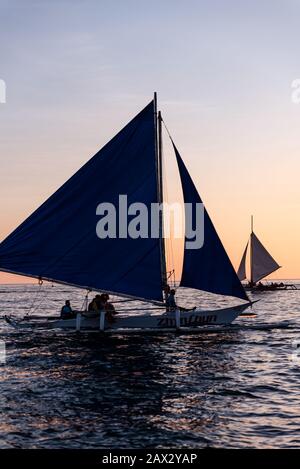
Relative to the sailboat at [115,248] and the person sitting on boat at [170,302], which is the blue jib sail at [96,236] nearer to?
the sailboat at [115,248]

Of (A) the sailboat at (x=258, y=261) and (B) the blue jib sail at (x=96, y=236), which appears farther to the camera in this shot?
(A) the sailboat at (x=258, y=261)

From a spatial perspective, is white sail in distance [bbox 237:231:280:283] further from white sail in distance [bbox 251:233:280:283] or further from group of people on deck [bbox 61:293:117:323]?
group of people on deck [bbox 61:293:117:323]

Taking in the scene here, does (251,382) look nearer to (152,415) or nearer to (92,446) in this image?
(152,415)

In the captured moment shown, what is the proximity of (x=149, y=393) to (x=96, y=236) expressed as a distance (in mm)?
14591

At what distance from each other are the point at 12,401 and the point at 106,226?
1571 centimetres

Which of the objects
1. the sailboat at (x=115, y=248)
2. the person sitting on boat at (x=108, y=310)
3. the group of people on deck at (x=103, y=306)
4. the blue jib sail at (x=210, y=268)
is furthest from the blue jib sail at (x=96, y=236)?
the blue jib sail at (x=210, y=268)

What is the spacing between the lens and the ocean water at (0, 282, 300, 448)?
14.6m

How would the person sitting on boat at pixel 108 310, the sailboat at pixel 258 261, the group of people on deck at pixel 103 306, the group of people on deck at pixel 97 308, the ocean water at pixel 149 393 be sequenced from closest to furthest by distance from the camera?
the ocean water at pixel 149 393, the person sitting on boat at pixel 108 310, the group of people on deck at pixel 103 306, the group of people on deck at pixel 97 308, the sailboat at pixel 258 261

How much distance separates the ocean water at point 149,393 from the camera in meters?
14.6

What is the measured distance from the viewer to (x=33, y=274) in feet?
106

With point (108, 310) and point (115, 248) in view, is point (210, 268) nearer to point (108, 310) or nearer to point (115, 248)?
point (115, 248)

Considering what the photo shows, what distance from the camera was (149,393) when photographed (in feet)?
63.9
